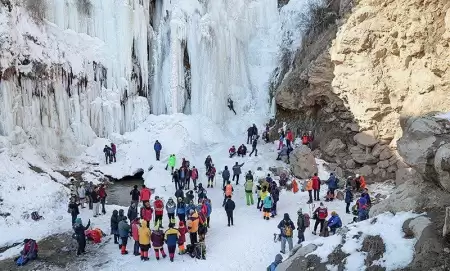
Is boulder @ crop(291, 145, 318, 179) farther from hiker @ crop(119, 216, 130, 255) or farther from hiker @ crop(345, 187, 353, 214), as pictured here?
hiker @ crop(119, 216, 130, 255)

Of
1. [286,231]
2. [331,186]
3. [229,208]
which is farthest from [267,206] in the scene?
[331,186]

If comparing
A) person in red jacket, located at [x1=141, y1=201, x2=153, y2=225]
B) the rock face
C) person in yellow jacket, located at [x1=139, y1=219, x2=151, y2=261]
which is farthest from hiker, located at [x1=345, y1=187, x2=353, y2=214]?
person in yellow jacket, located at [x1=139, y1=219, x2=151, y2=261]

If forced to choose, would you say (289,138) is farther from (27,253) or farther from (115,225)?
(27,253)

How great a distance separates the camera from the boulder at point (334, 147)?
68.0ft

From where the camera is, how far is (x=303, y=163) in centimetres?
1961

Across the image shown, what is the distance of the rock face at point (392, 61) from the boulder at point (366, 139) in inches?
10.1

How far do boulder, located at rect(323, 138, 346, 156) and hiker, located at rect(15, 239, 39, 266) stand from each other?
12571mm

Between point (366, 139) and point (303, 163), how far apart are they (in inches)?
117

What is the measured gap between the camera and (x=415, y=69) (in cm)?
1848

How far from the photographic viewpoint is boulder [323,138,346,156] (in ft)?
68.0

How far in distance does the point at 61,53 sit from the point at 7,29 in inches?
109

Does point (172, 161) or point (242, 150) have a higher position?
point (242, 150)

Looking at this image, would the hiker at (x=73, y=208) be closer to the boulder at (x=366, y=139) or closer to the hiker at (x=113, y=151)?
the hiker at (x=113, y=151)

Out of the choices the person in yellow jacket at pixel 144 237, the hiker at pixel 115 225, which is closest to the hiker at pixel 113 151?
the hiker at pixel 115 225
